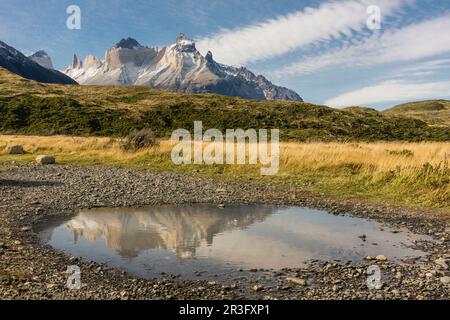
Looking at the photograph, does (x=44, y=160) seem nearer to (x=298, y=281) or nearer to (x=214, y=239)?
(x=214, y=239)

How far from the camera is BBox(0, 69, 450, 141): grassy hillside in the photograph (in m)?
72.4

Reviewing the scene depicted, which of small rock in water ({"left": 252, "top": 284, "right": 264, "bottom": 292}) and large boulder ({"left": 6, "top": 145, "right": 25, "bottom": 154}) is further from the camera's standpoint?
large boulder ({"left": 6, "top": 145, "right": 25, "bottom": 154})

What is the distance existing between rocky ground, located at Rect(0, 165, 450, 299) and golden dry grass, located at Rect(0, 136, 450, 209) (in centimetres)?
237

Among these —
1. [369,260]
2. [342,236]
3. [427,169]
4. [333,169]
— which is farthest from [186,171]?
[369,260]

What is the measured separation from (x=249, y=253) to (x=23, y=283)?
4.77 meters

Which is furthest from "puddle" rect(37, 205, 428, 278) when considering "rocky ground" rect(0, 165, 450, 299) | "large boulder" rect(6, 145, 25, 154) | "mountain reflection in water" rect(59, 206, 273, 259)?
"large boulder" rect(6, 145, 25, 154)

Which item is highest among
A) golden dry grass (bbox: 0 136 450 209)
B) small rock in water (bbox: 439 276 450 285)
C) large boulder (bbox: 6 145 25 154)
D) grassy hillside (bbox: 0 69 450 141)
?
grassy hillside (bbox: 0 69 450 141)

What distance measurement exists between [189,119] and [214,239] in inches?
2895

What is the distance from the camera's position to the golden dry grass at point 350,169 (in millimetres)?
17656

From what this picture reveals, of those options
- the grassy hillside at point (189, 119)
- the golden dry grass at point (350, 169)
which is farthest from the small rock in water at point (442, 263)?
the grassy hillside at point (189, 119)

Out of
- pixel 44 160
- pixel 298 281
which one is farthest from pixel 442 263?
pixel 44 160

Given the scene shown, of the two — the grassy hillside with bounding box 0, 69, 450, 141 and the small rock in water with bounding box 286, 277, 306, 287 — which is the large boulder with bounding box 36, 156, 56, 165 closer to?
the small rock in water with bounding box 286, 277, 306, 287

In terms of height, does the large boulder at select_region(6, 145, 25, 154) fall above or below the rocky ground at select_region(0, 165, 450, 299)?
above

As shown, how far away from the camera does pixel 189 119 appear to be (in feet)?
276
